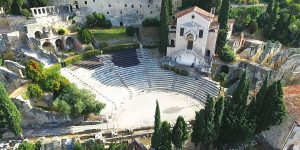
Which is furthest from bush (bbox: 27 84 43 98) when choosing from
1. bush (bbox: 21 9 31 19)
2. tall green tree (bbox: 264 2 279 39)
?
tall green tree (bbox: 264 2 279 39)

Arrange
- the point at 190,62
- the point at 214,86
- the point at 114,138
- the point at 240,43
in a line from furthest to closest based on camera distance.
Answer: the point at 240,43 → the point at 190,62 → the point at 214,86 → the point at 114,138

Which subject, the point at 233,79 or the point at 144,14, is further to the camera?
the point at 144,14

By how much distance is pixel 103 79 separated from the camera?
4616cm

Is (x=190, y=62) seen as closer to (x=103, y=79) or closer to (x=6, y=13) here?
(x=103, y=79)

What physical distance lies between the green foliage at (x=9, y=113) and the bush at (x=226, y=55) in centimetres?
3115

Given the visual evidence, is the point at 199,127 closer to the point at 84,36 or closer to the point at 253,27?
the point at 84,36

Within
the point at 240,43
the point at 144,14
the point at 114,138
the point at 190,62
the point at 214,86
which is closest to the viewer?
the point at 114,138

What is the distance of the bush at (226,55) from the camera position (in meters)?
47.8

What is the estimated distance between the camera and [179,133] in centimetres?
3247

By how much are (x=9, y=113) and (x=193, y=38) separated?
28159 mm

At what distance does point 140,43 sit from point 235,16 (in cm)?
2080

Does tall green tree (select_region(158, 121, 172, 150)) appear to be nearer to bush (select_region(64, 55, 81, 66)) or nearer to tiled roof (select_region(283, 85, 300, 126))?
tiled roof (select_region(283, 85, 300, 126))

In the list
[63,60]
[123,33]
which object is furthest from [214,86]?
[63,60]

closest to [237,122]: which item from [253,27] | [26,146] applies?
[26,146]
